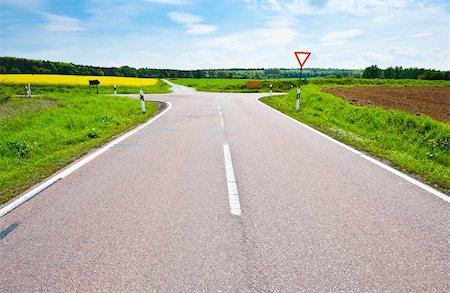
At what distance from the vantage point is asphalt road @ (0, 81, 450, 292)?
2.38 meters

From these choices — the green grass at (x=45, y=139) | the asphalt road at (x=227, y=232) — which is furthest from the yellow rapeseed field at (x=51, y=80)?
the asphalt road at (x=227, y=232)

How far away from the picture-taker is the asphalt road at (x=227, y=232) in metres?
2.38

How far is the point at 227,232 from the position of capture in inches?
121

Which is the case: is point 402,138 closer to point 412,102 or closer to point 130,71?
point 412,102

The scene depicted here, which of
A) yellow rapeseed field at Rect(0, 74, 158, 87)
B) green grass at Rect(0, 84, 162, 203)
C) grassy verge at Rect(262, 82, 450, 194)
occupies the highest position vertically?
yellow rapeseed field at Rect(0, 74, 158, 87)

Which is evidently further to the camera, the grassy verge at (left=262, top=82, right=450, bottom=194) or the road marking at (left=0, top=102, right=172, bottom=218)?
the grassy verge at (left=262, top=82, right=450, bottom=194)

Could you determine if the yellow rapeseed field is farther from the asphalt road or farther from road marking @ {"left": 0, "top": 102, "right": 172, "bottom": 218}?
the asphalt road

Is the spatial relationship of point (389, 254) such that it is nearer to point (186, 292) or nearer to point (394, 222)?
point (394, 222)

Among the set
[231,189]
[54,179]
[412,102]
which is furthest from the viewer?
[412,102]

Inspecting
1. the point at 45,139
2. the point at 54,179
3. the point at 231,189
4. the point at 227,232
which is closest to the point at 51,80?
the point at 45,139

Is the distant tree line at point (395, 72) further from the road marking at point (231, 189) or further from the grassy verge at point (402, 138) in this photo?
the road marking at point (231, 189)

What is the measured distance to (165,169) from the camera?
17.1 ft

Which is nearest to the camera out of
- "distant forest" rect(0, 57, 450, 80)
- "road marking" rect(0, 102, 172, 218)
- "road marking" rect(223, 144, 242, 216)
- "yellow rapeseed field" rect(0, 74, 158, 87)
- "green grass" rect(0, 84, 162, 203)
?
"road marking" rect(223, 144, 242, 216)

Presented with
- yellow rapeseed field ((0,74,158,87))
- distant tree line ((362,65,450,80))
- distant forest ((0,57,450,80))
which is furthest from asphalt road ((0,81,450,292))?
distant tree line ((362,65,450,80))
